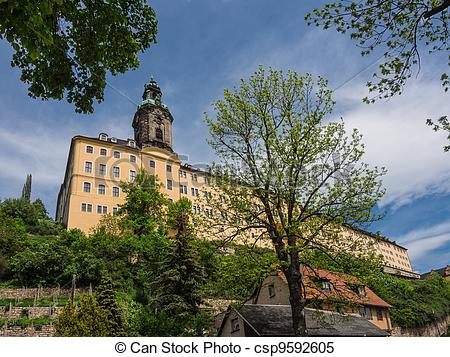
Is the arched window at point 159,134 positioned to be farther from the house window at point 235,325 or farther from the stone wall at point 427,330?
the house window at point 235,325

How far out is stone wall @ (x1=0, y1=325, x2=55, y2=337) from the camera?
22016 mm

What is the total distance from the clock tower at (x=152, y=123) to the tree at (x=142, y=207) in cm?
1245

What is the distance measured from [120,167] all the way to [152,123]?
11.9 meters

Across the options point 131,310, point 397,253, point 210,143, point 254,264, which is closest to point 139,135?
point 131,310

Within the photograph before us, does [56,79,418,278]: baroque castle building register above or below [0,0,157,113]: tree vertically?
above

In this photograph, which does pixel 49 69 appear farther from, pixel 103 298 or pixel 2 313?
pixel 2 313

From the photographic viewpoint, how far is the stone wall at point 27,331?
72.2ft

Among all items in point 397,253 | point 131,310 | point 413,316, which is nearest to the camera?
point 131,310

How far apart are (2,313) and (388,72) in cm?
2729

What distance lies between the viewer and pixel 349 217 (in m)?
14.6

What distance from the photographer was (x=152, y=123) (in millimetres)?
63906

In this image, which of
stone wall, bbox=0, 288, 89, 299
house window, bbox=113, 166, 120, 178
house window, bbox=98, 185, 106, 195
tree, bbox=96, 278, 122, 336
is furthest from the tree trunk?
house window, bbox=113, 166, 120, 178

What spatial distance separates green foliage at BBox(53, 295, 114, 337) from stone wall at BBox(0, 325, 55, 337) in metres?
7.24

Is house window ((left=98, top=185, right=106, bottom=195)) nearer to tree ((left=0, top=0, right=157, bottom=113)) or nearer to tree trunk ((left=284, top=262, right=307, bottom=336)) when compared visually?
tree trunk ((left=284, top=262, right=307, bottom=336))
